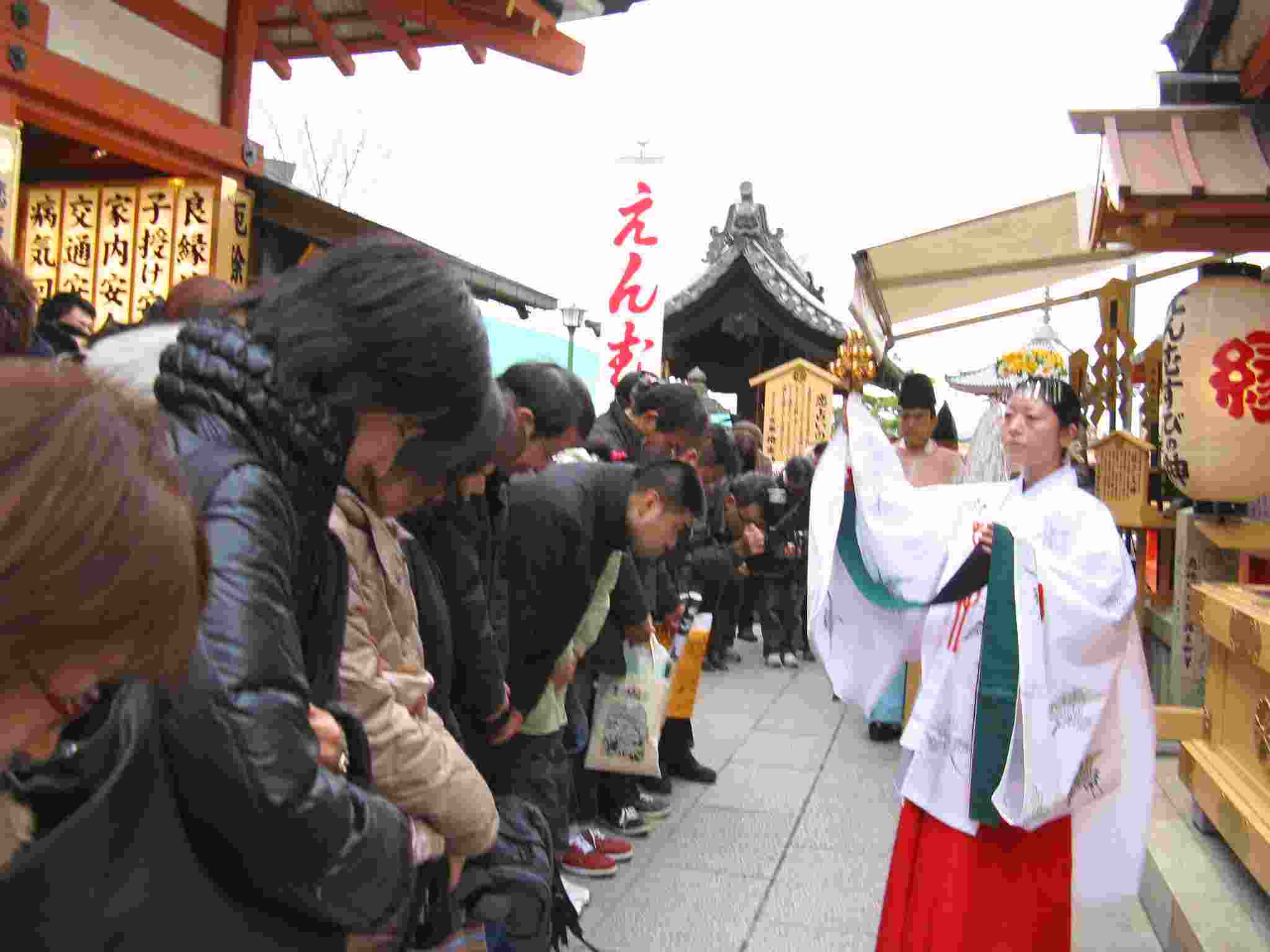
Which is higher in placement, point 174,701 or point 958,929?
point 174,701

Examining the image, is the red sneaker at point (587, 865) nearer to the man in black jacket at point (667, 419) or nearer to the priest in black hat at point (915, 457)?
the man in black jacket at point (667, 419)

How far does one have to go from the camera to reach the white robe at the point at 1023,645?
359 cm

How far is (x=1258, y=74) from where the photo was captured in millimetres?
4965

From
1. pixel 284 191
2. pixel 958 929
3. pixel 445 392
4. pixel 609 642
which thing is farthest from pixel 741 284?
pixel 445 392

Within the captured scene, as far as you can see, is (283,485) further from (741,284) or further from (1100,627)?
(741,284)

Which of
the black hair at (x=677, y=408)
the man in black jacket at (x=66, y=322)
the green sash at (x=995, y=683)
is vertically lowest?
the green sash at (x=995, y=683)

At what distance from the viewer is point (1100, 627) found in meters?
3.64

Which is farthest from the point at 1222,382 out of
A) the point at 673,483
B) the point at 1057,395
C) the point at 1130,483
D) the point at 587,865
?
the point at 587,865

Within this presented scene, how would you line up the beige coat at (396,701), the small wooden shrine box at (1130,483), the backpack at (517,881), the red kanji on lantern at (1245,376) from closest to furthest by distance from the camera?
1. the beige coat at (396,701)
2. the backpack at (517,881)
3. the red kanji on lantern at (1245,376)
4. the small wooden shrine box at (1130,483)

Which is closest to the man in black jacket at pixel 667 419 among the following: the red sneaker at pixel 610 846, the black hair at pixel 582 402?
the black hair at pixel 582 402

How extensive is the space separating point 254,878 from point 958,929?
→ 9.70 ft

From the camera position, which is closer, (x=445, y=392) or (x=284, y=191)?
(x=445, y=392)

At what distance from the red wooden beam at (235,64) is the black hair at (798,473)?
5374 mm

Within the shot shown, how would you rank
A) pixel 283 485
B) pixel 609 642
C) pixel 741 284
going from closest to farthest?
pixel 283 485 < pixel 609 642 < pixel 741 284
